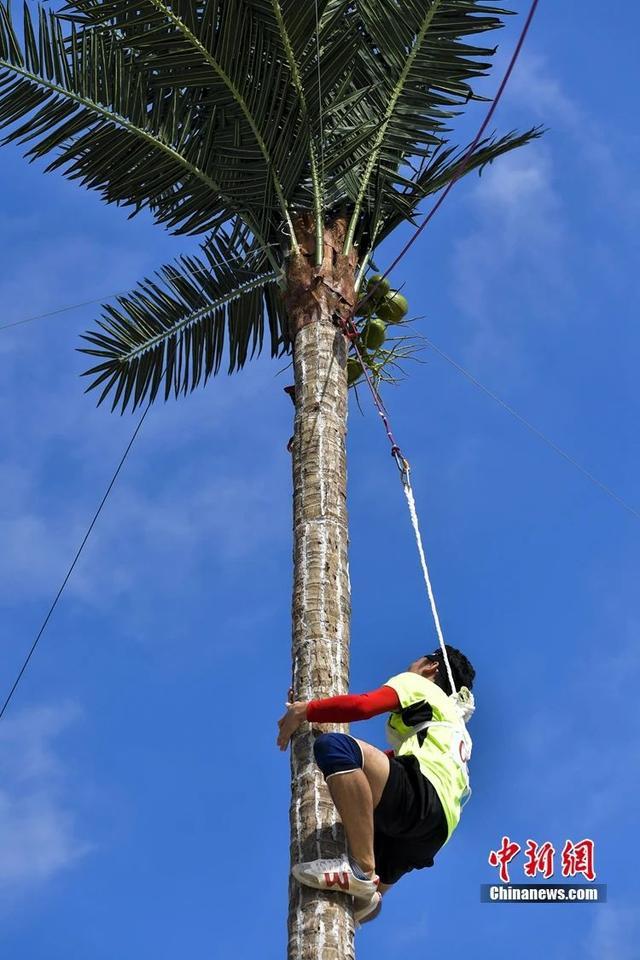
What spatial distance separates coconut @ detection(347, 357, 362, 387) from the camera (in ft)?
24.7

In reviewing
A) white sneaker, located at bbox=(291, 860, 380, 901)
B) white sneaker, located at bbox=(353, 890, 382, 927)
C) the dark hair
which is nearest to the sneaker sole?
white sneaker, located at bbox=(291, 860, 380, 901)

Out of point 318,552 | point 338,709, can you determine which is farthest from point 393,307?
point 338,709

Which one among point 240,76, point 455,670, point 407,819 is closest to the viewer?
point 407,819

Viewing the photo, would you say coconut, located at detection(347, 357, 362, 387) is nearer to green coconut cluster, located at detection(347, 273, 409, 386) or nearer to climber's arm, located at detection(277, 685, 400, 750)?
green coconut cluster, located at detection(347, 273, 409, 386)

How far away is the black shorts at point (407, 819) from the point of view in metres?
4.80

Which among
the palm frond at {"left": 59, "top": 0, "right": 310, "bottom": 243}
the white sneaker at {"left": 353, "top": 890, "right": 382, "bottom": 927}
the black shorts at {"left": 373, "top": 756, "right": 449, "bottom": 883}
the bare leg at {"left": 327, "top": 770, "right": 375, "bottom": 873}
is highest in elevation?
the palm frond at {"left": 59, "top": 0, "right": 310, "bottom": 243}

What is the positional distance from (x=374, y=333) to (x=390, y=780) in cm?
350

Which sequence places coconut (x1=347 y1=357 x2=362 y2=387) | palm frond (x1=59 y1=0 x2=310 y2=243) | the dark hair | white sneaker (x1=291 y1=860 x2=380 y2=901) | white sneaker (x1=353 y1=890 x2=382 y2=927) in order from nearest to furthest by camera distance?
1. white sneaker (x1=291 y1=860 x2=380 y2=901)
2. white sneaker (x1=353 y1=890 x2=382 y2=927)
3. the dark hair
4. palm frond (x1=59 y1=0 x2=310 y2=243)
5. coconut (x1=347 y1=357 x2=362 y2=387)

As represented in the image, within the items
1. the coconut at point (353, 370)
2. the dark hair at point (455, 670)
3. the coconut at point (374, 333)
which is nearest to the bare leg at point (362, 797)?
the dark hair at point (455, 670)

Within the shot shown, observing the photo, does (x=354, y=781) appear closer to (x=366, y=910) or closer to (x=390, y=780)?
(x=390, y=780)

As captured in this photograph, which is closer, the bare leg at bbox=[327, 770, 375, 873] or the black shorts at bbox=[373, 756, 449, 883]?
the bare leg at bbox=[327, 770, 375, 873]

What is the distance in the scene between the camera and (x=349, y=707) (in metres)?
4.72

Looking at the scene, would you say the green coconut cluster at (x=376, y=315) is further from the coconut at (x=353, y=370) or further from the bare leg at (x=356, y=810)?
the bare leg at (x=356, y=810)

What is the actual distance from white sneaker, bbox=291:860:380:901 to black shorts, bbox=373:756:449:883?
277 mm
